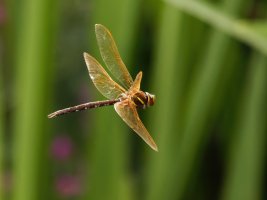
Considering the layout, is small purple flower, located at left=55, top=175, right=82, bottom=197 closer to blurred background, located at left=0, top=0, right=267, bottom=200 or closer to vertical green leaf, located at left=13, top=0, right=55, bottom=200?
blurred background, located at left=0, top=0, right=267, bottom=200

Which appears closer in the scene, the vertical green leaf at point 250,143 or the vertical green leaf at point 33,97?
the vertical green leaf at point 33,97

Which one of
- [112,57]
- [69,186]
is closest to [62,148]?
[69,186]

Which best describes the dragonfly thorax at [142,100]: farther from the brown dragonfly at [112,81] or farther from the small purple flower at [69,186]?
the small purple flower at [69,186]

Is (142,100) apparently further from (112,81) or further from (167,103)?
(167,103)

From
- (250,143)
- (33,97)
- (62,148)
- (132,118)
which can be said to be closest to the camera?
(132,118)

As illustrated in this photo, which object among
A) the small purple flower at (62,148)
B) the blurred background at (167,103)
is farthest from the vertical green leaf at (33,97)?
the small purple flower at (62,148)

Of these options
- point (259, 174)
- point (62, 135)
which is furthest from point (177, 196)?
point (62, 135)

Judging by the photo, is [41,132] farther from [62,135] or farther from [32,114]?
[62,135]
